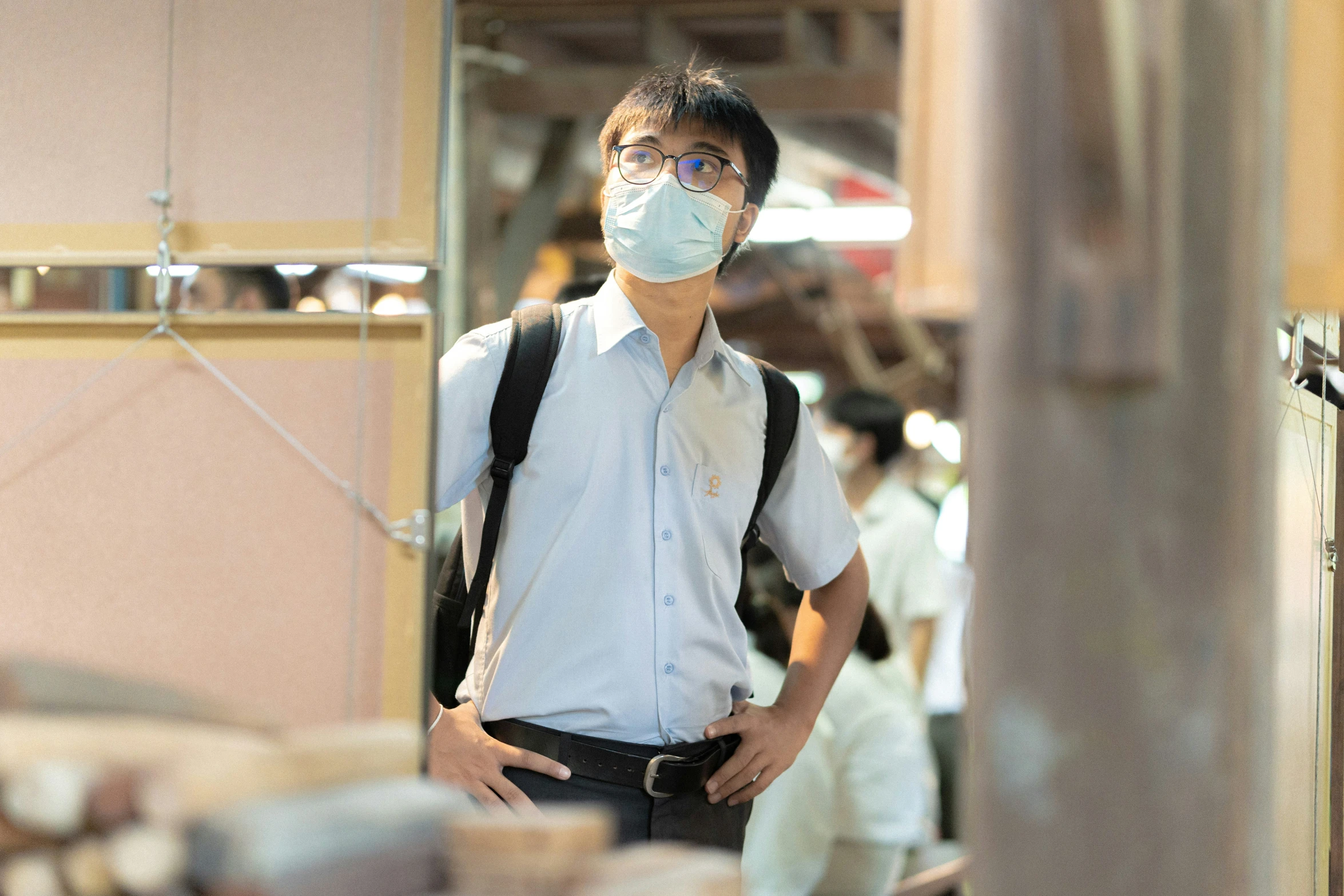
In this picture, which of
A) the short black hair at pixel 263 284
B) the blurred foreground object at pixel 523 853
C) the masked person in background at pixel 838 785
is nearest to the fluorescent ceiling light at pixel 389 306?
the short black hair at pixel 263 284

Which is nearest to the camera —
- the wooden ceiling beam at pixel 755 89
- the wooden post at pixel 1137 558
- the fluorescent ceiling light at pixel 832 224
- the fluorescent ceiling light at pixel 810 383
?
the wooden post at pixel 1137 558

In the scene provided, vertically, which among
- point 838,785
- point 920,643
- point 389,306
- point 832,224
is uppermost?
point 832,224

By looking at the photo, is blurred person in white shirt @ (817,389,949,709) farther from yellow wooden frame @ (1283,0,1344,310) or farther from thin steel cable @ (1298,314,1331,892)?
yellow wooden frame @ (1283,0,1344,310)

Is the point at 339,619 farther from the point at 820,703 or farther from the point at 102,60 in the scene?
the point at 820,703

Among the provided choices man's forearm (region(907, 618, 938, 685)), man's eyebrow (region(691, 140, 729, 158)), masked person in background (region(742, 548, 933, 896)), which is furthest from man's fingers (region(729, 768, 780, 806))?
man's forearm (region(907, 618, 938, 685))

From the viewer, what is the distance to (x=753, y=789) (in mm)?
2264

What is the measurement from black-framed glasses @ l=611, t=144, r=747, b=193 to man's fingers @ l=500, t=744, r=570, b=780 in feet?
3.02

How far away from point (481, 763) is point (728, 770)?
1.35 feet

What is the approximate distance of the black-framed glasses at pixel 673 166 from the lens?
221 cm

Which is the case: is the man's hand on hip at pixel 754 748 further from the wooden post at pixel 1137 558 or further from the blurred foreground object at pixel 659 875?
the wooden post at pixel 1137 558

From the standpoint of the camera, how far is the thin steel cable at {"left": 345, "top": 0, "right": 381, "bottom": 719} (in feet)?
5.24

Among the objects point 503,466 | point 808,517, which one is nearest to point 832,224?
point 808,517

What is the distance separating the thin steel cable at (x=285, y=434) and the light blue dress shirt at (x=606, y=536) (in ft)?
1.29

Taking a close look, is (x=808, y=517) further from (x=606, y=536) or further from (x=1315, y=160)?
(x=1315, y=160)
